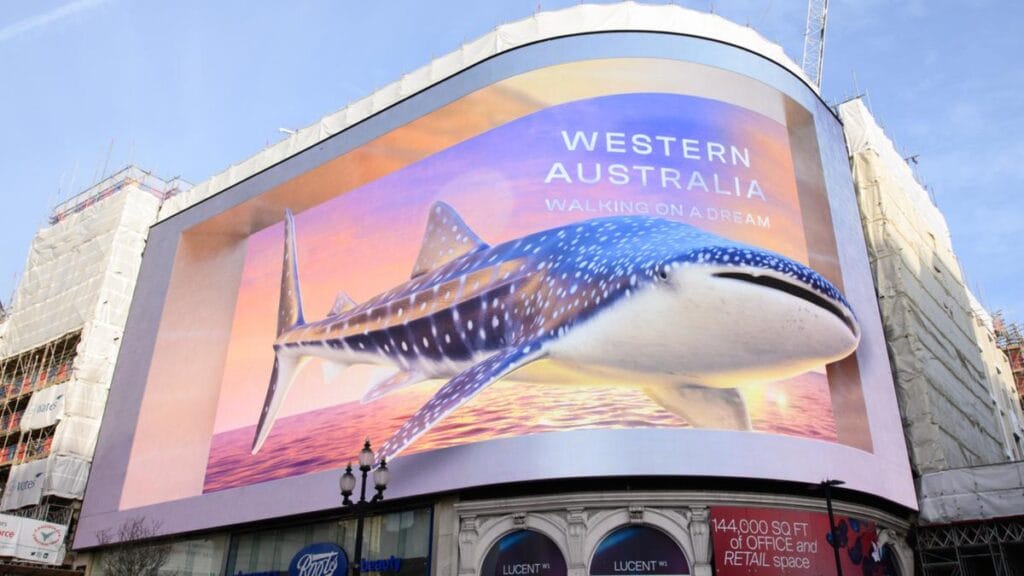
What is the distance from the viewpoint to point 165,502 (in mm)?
28812

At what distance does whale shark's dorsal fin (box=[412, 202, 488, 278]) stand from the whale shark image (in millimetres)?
112

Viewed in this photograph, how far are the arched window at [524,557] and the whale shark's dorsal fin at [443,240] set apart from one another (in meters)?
8.41

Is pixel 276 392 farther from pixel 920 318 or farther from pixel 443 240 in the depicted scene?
pixel 920 318

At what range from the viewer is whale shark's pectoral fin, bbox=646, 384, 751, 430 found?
21953 millimetres

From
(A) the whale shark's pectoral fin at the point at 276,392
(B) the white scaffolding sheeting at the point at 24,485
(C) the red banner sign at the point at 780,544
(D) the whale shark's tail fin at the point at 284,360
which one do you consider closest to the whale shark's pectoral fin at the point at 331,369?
(A) the whale shark's pectoral fin at the point at 276,392

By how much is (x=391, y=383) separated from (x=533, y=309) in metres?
5.20

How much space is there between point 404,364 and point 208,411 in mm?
9395

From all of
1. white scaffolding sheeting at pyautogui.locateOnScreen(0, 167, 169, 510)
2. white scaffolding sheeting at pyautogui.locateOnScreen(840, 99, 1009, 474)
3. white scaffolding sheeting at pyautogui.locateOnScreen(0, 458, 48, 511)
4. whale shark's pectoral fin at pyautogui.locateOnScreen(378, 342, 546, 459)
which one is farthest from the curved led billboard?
white scaffolding sheeting at pyautogui.locateOnScreen(0, 458, 48, 511)

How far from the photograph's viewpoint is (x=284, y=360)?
2816 cm

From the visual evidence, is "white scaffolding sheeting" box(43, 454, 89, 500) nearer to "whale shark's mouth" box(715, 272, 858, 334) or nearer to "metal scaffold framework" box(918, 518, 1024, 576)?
"whale shark's mouth" box(715, 272, 858, 334)

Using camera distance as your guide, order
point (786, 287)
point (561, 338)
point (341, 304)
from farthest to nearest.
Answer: point (341, 304)
point (561, 338)
point (786, 287)

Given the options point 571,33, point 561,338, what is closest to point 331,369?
point 561,338

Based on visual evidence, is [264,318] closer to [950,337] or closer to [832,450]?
[832,450]

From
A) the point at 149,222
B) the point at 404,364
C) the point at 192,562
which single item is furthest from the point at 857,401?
the point at 149,222
